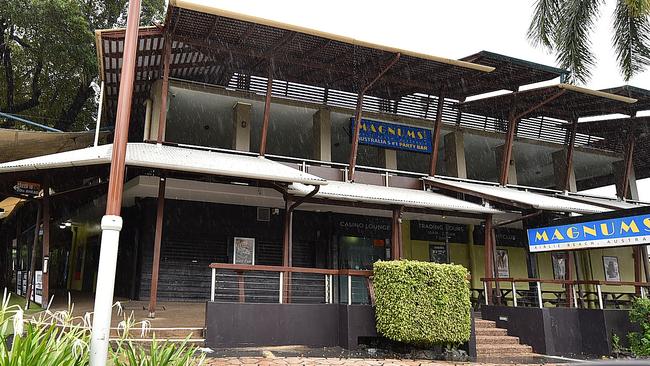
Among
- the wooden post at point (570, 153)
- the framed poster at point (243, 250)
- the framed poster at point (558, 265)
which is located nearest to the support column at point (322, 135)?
the framed poster at point (243, 250)

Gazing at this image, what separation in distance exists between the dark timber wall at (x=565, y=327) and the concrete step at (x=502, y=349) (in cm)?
30

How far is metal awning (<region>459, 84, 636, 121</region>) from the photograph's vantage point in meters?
14.1

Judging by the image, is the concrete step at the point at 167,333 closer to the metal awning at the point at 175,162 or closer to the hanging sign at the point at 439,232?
the metal awning at the point at 175,162

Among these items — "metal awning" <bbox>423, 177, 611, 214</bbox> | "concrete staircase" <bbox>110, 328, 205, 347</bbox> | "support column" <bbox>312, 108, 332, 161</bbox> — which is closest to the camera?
"concrete staircase" <bbox>110, 328, 205, 347</bbox>

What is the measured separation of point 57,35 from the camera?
60.0 feet

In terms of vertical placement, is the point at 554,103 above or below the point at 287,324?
above

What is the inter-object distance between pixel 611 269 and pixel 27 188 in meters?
19.4

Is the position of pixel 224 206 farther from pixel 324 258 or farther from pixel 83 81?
pixel 83 81

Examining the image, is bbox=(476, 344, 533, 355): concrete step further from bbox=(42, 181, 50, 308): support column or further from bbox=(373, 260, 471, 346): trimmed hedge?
bbox=(42, 181, 50, 308): support column

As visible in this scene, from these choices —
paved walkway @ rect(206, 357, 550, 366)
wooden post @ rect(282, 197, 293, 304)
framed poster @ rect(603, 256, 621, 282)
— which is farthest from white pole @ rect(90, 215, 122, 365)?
framed poster @ rect(603, 256, 621, 282)

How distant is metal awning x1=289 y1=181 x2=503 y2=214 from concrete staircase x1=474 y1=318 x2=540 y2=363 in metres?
2.90

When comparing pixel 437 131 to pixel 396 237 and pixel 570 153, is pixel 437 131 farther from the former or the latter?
pixel 570 153

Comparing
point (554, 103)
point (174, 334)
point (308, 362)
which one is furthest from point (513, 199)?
point (174, 334)

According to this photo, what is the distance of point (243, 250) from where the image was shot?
13.7 m
